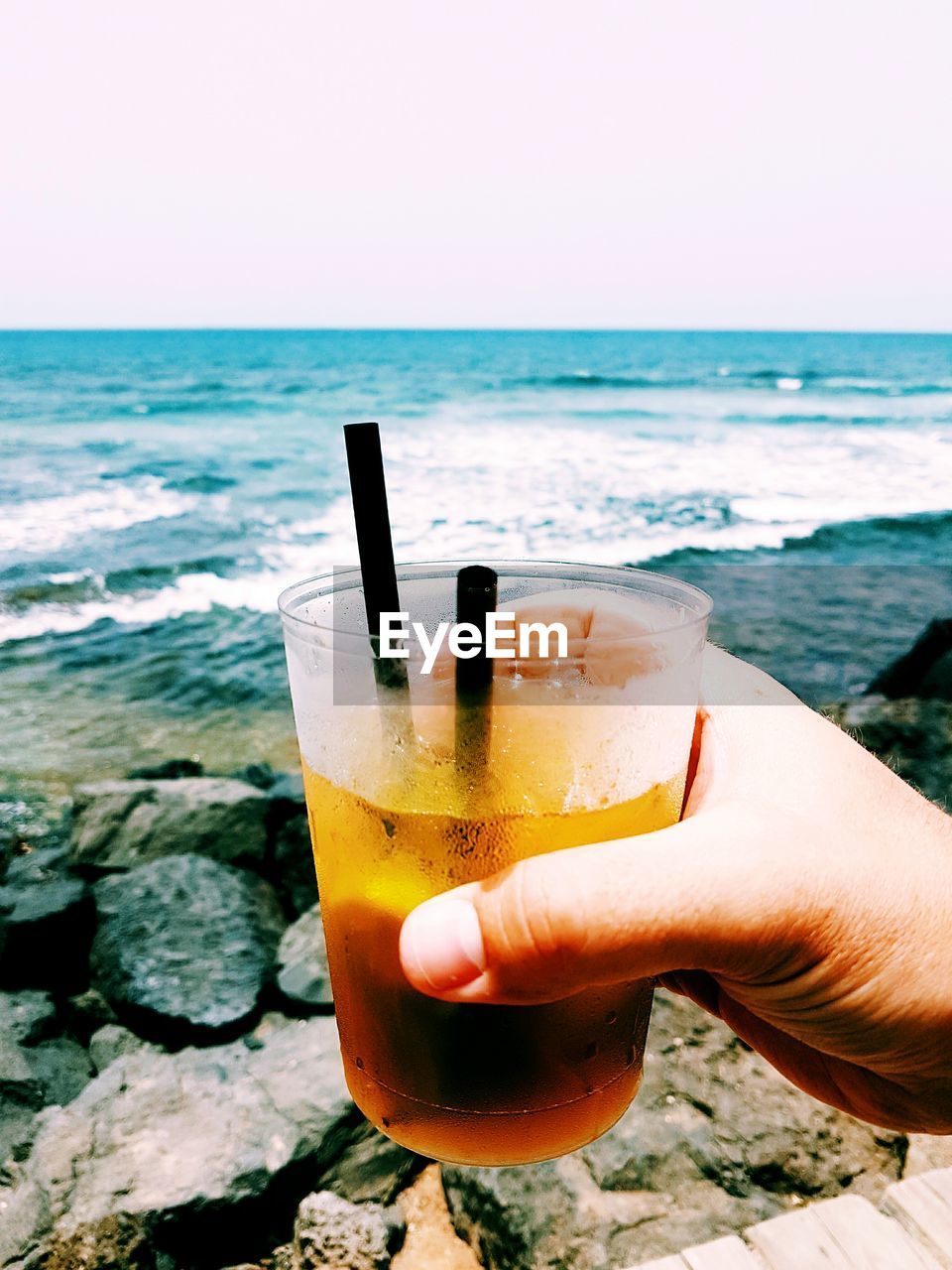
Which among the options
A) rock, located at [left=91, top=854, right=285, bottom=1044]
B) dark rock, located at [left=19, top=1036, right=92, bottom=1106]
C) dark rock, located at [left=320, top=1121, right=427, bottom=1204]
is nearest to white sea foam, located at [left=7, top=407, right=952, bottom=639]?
rock, located at [left=91, top=854, right=285, bottom=1044]

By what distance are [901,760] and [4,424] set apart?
2974 cm

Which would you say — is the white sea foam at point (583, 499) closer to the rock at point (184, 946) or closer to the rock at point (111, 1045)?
the rock at point (184, 946)

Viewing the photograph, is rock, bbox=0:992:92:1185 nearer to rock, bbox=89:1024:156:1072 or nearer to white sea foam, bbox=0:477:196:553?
rock, bbox=89:1024:156:1072

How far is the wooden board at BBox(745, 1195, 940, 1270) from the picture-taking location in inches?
94.0

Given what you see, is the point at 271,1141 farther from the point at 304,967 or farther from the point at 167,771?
the point at 167,771

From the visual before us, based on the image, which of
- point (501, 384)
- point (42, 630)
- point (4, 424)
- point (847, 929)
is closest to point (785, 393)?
point (501, 384)

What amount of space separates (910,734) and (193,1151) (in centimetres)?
522

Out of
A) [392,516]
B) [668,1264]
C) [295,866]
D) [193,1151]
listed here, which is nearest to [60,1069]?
[193,1151]

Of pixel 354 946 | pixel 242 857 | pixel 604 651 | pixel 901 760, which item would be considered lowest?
pixel 242 857

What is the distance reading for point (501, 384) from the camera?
138 feet

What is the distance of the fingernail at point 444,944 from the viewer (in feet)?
3.84

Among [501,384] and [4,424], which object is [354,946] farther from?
[501,384]

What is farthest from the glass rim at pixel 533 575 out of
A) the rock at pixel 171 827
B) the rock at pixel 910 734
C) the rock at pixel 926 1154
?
the rock at pixel 910 734

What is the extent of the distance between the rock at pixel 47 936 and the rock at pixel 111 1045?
53cm
